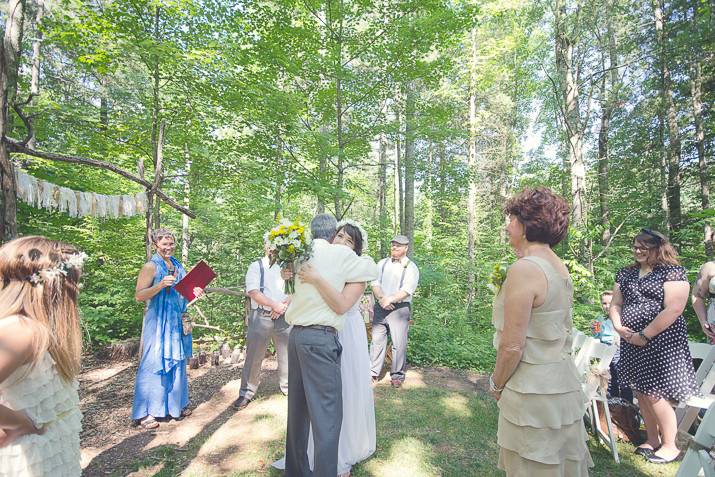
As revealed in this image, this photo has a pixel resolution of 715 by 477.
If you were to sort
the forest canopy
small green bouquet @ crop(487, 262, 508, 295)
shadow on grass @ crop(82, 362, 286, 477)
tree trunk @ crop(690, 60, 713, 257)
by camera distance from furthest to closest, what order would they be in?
tree trunk @ crop(690, 60, 713, 257) → the forest canopy → shadow on grass @ crop(82, 362, 286, 477) → small green bouquet @ crop(487, 262, 508, 295)

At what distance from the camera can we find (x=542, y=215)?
188 centimetres

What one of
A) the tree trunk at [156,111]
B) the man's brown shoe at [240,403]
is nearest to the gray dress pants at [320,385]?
the man's brown shoe at [240,403]

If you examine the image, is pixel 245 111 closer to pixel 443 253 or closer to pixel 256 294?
pixel 256 294

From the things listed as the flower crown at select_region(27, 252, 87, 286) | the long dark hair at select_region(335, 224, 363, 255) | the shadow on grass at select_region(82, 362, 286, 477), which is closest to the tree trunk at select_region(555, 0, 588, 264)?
the long dark hair at select_region(335, 224, 363, 255)

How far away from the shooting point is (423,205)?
21266 millimetres

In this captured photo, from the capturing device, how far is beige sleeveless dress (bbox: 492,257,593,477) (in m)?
1.80

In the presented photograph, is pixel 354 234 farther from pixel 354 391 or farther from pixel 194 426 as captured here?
pixel 194 426

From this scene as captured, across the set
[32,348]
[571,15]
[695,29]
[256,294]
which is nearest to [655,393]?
[256,294]

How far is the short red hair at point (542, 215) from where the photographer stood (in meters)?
1.88

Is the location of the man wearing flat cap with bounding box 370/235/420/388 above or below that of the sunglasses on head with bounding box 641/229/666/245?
below

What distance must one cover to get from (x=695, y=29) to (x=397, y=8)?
693 centimetres

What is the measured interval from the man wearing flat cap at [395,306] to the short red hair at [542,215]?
3.11 metres

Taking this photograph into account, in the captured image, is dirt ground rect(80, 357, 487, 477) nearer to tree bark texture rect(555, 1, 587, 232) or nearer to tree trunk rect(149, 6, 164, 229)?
tree trunk rect(149, 6, 164, 229)

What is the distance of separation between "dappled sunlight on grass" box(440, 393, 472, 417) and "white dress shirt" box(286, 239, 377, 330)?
8.85 ft
